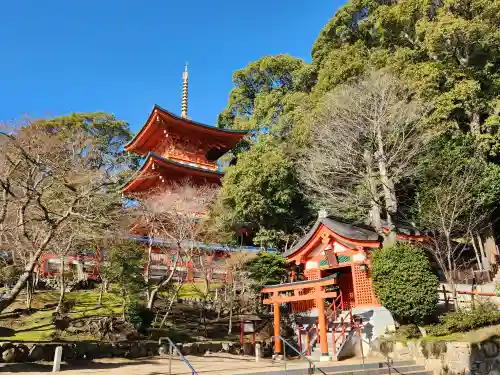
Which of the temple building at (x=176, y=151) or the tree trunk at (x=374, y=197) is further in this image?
the temple building at (x=176, y=151)

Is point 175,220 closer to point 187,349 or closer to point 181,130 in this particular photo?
point 187,349

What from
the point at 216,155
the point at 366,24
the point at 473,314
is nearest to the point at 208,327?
the point at 473,314

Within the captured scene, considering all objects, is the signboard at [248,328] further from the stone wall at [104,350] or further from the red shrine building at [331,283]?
the red shrine building at [331,283]

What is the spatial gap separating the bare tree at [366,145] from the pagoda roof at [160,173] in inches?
330

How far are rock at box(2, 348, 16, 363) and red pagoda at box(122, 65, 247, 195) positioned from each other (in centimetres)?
1576

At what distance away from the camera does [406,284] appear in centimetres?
1172

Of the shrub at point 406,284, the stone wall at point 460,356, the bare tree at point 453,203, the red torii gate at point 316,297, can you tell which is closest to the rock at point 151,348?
the red torii gate at point 316,297

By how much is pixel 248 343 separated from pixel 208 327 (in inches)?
104

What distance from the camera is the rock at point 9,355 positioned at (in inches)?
358

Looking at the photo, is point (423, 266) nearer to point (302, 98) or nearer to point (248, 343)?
point (248, 343)

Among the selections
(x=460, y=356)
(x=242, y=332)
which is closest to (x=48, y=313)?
(x=242, y=332)

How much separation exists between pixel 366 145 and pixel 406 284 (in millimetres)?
6650

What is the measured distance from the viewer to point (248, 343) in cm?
1277

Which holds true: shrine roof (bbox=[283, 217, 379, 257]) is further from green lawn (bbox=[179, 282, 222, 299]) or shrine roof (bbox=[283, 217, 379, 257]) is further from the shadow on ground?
the shadow on ground
